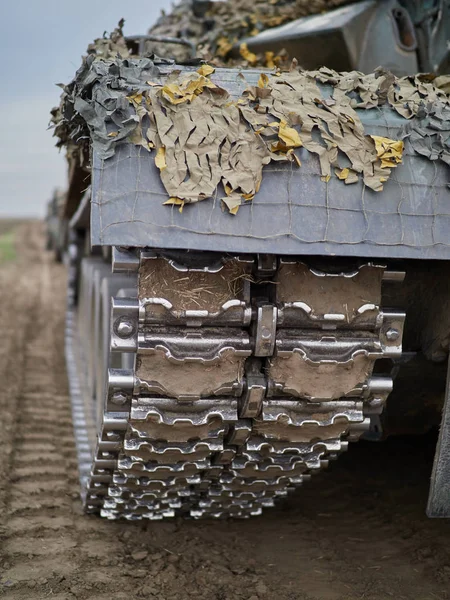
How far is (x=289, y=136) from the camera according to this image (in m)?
2.09

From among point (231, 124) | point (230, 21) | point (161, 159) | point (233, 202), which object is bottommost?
point (233, 202)

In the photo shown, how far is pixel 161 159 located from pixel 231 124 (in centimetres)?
24

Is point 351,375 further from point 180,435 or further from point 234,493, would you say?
point 234,493

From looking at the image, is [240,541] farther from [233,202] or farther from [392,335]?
[233,202]

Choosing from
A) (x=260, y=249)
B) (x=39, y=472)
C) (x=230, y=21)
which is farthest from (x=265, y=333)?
(x=230, y=21)

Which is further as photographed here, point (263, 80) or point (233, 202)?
point (263, 80)

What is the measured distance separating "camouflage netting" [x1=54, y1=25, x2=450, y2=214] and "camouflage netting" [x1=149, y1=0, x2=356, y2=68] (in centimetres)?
162

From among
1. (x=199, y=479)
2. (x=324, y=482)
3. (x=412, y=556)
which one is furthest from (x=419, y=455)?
(x=199, y=479)

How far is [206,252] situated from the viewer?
2127 mm

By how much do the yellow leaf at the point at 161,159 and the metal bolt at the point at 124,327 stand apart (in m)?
0.46

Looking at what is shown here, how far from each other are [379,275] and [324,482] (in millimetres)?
2048

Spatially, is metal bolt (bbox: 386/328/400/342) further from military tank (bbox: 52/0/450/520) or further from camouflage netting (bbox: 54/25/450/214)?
camouflage netting (bbox: 54/25/450/214)

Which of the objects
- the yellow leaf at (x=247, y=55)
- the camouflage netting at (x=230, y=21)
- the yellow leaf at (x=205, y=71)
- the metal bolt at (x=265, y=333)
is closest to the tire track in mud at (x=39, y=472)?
the metal bolt at (x=265, y=333)

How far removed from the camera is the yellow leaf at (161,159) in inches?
78.6
